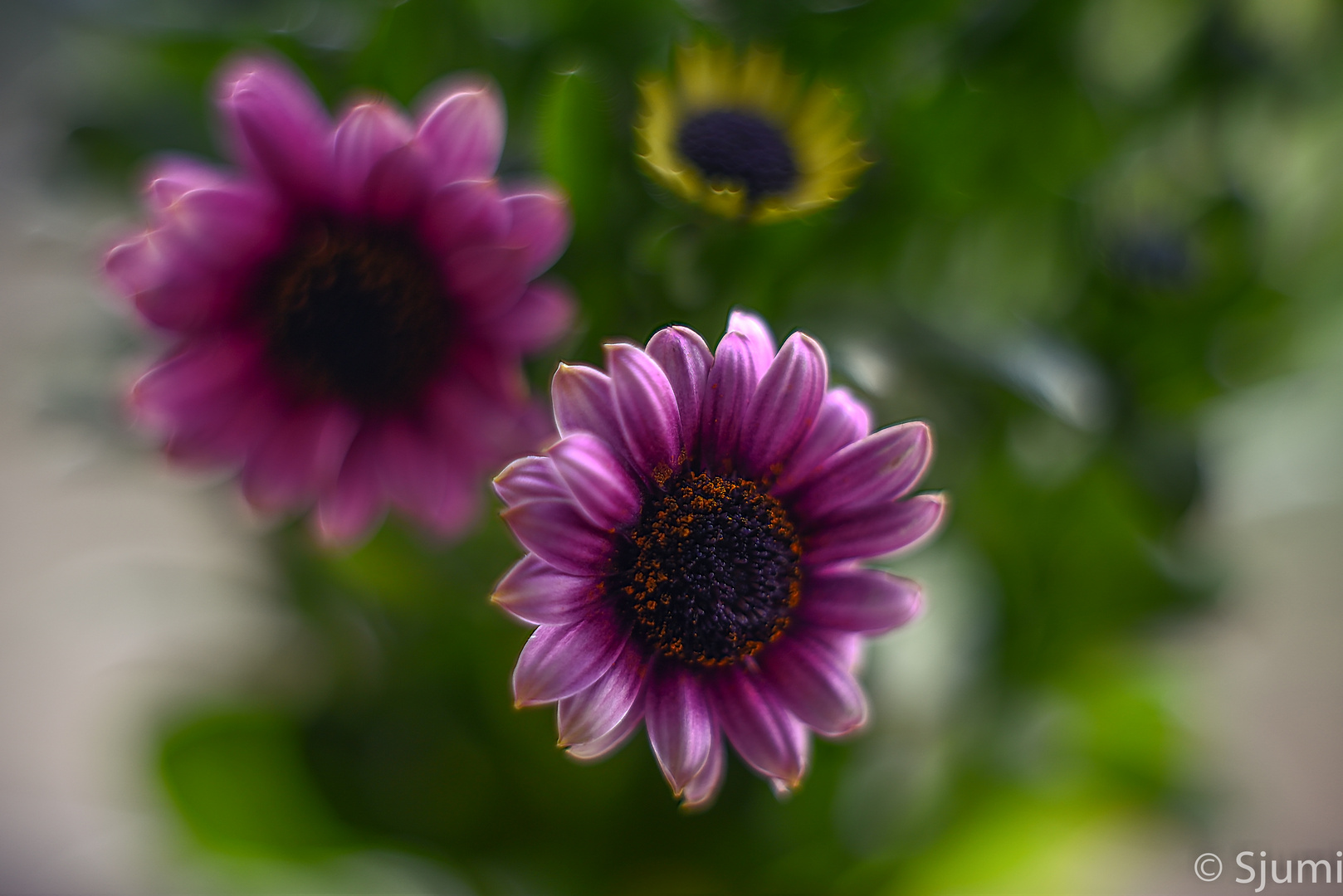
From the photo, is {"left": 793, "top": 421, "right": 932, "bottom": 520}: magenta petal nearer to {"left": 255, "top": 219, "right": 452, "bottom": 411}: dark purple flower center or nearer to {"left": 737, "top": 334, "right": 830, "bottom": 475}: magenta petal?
{"left": 737, "top": 334, "right": 830, "bottom": 475}: magenta petal

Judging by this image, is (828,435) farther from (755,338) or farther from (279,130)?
(279,130)

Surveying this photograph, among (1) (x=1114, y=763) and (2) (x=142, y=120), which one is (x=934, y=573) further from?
(2) (x=142, y=120)

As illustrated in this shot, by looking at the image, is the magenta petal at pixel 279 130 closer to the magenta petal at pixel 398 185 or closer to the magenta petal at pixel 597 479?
the magenta petal at pixel 398 185

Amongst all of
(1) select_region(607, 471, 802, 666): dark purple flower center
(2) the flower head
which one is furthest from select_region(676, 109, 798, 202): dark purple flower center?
(1) select_region(607, 471, 802, 666): dark purple flower center

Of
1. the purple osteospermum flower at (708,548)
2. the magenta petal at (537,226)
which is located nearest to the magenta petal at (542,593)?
the purple osteospermum flower at (708,548)

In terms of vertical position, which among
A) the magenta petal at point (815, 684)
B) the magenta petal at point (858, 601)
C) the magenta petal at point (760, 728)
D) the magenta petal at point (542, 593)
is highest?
the magenta petal at point (542, 593)
